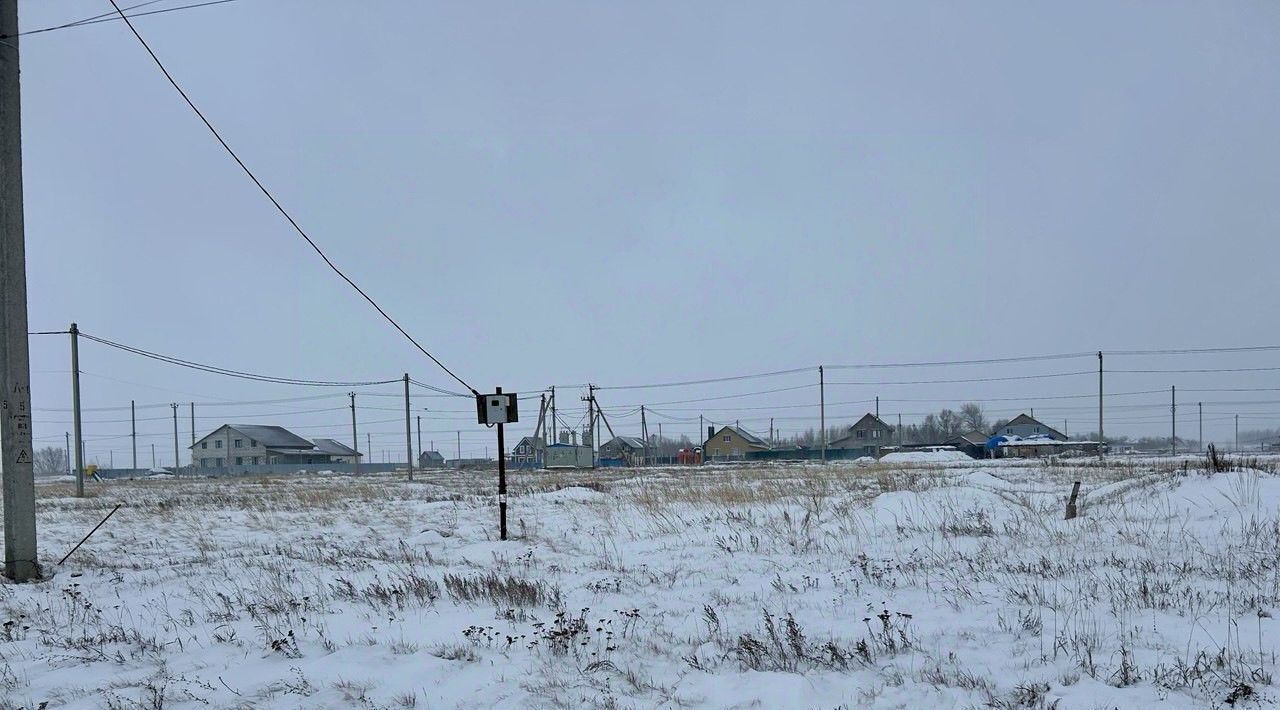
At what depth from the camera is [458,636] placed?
6.24m

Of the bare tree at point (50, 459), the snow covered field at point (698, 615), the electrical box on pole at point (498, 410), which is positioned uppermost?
the electrical box on pole at point (498, 410)

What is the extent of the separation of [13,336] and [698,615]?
9101 millimetres

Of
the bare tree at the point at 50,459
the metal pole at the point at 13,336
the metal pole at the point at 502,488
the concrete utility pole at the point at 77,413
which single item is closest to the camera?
the metal pole at the point at 13,336

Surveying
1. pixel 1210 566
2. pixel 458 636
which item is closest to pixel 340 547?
pixel 458 636

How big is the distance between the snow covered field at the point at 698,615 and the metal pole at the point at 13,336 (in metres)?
0.81

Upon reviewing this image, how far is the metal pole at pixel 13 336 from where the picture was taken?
9.38 metres

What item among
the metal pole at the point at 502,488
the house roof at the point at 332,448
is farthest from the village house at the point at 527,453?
the metal pole at the point at 502,488

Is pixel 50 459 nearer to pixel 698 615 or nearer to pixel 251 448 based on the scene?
pixel 251 448

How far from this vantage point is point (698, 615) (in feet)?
22.6

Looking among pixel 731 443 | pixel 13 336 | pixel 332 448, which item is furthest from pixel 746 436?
pixel 13 336

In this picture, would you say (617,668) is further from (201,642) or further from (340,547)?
(340,547)

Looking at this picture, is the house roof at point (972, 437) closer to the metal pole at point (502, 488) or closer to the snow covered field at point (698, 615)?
the snow covered field at point (698, 615)

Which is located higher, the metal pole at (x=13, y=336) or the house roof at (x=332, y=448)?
the metal pole at (x=13, y=336)

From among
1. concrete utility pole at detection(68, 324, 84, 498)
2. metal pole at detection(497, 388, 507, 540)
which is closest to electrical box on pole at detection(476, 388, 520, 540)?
metal pole at detection(497, 388, 507, 540)
